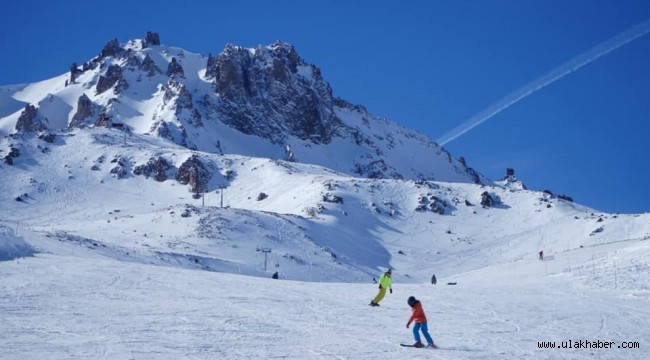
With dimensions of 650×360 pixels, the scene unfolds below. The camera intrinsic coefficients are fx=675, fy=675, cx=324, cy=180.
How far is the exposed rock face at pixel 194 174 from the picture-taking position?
391ft

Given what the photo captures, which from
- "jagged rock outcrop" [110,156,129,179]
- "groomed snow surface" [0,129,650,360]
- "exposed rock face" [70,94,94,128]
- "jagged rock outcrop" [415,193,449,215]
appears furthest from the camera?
"exposed rock face" [70,94,94,128]

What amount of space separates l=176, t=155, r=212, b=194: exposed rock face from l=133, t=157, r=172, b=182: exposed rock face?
2675 mm

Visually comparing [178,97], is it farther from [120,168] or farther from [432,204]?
[432,204]

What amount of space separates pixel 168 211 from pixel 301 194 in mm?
27438

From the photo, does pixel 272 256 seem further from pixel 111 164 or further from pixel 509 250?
pixel 111 164

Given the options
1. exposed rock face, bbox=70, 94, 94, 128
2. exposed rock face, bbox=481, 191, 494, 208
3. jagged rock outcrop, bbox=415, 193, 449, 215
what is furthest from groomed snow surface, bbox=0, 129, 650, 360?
exposed rock face, bbox=70, 94, 94, 128

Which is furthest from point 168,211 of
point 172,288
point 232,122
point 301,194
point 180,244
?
point 232,122

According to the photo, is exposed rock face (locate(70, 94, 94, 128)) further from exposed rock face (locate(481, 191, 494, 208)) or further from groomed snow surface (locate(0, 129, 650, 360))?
exposed rock face (locate(481, 191, 494, 208))

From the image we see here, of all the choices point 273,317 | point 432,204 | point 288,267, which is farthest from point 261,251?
point 273,317

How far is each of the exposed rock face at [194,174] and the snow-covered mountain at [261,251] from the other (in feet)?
0.97

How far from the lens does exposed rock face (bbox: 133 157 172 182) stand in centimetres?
12262

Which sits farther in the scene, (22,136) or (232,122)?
(232,122)

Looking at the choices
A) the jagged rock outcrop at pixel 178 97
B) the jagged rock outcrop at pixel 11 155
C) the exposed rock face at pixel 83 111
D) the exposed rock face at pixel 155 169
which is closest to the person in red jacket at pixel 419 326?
the exposed rock face at pixel 155 169

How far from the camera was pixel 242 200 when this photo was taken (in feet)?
362
